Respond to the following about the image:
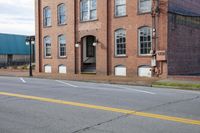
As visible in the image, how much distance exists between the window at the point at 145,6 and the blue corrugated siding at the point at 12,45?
3678 cm

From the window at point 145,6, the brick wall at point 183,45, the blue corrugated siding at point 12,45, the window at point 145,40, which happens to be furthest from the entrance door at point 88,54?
the blue corrugated siding at point 12,45

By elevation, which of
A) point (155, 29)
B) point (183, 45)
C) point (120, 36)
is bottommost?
point (183, 45)

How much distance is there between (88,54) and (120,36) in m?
5.62

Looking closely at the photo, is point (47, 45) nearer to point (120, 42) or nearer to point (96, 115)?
point (120, 42)

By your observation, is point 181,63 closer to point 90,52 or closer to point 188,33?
point 188,33

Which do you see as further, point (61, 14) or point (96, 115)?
point (61, 14)

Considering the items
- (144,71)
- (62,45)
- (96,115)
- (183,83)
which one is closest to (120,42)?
(144,71)

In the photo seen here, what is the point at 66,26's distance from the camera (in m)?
32.9

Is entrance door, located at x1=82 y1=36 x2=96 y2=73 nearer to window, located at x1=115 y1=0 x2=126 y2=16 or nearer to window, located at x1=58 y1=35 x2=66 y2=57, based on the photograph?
window, located at x1=58 y1=35 x2=66 y2=57

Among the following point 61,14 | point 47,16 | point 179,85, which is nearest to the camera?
point 179,85

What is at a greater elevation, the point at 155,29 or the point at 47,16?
the point at 47,16

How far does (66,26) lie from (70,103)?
22.1 metres

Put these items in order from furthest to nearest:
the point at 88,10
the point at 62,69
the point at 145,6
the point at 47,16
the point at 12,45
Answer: the point at 12,45 → the point at 47,16 → the point at 62,69 → the point at 88,10 → the point at 145,6

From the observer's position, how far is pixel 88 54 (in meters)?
33.0
